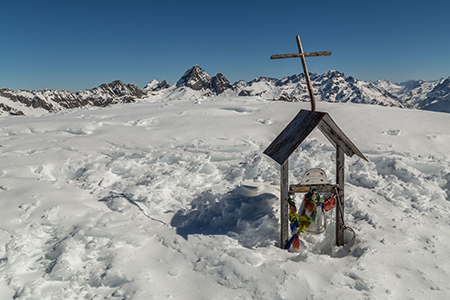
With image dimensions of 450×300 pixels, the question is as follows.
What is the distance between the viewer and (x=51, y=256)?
477cm

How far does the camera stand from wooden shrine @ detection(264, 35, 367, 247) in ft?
14.1

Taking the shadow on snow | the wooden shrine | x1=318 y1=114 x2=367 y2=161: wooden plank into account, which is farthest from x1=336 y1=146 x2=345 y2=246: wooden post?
the shadow on snow

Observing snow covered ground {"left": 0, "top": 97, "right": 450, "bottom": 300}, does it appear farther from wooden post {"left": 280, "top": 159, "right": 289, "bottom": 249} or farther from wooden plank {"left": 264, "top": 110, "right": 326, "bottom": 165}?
wooden plank {"left": 264, "top": 110, "right": 326, "bottom": 165}

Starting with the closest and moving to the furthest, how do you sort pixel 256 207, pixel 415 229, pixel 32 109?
pixel 415 229 → pixel 256 207 → pixel 32 109

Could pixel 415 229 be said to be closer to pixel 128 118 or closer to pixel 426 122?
pixel 426 122

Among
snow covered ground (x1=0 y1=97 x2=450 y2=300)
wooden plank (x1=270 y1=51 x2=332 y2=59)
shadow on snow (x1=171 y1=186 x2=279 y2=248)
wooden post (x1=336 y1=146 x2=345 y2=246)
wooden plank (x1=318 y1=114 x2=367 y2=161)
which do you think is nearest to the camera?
snow covered ground (x1=0 y1=97 x2=450 y2=300)

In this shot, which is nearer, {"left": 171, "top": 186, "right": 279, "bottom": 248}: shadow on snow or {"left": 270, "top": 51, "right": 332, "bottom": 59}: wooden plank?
{"left": 270, "top": 51, "right": 332, "bottom": 59}: wooden plank

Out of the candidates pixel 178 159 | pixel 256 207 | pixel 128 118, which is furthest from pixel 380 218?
pixel 128 118

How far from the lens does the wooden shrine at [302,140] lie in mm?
4297

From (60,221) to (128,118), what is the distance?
31.5 feet

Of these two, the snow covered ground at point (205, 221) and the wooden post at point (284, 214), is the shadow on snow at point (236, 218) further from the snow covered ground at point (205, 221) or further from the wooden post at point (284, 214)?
the wooden post at point (284, 214)

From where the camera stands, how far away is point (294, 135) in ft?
14.9

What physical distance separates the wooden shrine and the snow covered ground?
1.53 ft

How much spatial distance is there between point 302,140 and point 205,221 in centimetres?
262
